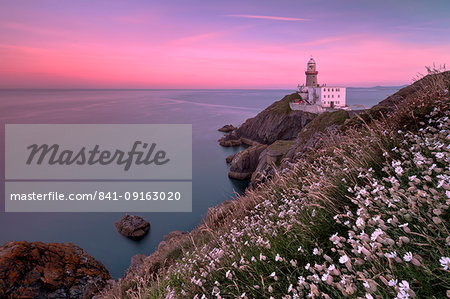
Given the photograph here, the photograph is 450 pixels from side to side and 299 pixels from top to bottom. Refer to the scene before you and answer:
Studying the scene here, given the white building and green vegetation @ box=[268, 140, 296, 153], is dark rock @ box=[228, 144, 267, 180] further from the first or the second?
the white building

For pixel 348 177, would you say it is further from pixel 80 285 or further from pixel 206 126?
pixel 206 126

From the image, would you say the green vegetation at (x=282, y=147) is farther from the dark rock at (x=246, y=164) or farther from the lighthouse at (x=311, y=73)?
the lighthouse at (x=311, y=73)

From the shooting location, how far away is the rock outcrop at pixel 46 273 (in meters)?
10.5

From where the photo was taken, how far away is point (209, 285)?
408 centimetres

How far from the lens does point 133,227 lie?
29219 millimetres

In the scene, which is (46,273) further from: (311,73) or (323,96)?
(311,73)

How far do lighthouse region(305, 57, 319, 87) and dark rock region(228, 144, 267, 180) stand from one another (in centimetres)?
4721

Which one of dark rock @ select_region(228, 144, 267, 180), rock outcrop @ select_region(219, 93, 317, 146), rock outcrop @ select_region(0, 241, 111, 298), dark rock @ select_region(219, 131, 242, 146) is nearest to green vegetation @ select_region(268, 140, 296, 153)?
dark rock @ select_region(228, 144, 267, 180)

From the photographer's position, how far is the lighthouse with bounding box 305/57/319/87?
8171 cm

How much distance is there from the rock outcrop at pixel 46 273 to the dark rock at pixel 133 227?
1684cm

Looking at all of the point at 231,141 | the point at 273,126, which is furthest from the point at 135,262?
the point at 231,141

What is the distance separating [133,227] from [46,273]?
18400mm

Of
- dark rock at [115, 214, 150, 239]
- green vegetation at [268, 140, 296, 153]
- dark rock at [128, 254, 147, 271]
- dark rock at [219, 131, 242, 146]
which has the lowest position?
dark rock at [115, 214, 150, 239]

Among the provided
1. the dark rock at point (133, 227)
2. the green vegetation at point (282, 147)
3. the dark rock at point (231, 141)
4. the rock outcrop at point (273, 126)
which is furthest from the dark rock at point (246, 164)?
the dark rock at point (231, 141)
